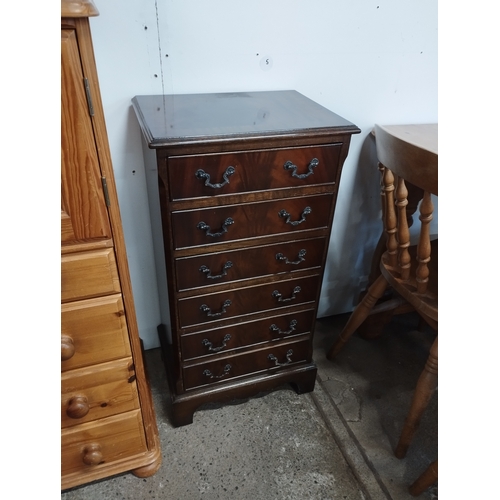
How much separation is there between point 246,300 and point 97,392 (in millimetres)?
460

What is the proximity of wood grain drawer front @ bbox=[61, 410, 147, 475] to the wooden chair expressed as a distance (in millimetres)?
822

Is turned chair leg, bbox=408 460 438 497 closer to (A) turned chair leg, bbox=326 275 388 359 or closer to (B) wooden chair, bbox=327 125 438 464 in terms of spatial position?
(B) wooden chair, bbox=327 125 438 464

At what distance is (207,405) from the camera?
1.46 metres

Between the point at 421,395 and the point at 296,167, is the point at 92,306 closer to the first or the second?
the point at 296,167

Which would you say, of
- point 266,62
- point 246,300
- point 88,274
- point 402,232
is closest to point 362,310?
point 402,232

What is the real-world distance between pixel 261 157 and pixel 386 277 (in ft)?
2.06

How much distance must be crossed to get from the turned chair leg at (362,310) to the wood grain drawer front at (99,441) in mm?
809

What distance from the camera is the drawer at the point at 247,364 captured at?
1.29 meters

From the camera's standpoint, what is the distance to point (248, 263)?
1.12 m

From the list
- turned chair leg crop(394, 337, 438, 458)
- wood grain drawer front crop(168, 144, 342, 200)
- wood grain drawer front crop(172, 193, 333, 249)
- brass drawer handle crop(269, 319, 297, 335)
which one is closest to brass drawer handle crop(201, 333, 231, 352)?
brass drawer handle crop(269, 319, 297, 335)

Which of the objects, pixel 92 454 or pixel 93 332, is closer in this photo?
pixel 93 332

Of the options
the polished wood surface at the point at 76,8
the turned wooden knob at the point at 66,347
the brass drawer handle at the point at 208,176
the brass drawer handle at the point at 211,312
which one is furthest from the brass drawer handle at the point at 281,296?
the polished wood surface at the point at 76,8
